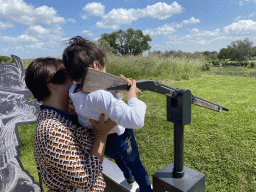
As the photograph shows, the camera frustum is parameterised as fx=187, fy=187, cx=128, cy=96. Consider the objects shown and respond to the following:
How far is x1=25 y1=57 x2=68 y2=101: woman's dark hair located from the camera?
1226 mm

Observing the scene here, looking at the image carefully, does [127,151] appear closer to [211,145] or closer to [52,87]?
[52,87]

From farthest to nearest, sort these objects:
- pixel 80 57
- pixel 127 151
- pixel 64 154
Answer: pixel 127 151 < pixel 80 57 < pixel 64 154

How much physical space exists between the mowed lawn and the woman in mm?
1871

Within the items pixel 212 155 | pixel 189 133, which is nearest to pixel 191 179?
pixel 212 155

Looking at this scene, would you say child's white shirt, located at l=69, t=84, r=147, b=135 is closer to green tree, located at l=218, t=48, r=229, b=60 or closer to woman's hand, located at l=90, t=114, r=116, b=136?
woman's hand, located at l=90, t=114, r=116, b=136

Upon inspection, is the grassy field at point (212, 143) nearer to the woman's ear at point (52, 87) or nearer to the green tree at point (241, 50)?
the woman's ear at point (52, 87)

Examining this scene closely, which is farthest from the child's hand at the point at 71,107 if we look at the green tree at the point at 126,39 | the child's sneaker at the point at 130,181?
the green tree at the point at 126,39

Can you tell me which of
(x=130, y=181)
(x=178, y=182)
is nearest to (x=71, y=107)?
(x=178, y=182)

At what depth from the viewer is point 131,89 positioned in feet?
3.76

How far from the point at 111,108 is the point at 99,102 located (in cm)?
8

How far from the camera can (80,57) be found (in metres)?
1.19

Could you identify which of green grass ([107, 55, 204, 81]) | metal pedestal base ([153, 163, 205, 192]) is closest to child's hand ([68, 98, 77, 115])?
metal pedestal base ([153, 163, 205, 192])

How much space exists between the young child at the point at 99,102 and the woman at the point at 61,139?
10cm

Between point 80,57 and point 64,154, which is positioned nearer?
point 64,154
